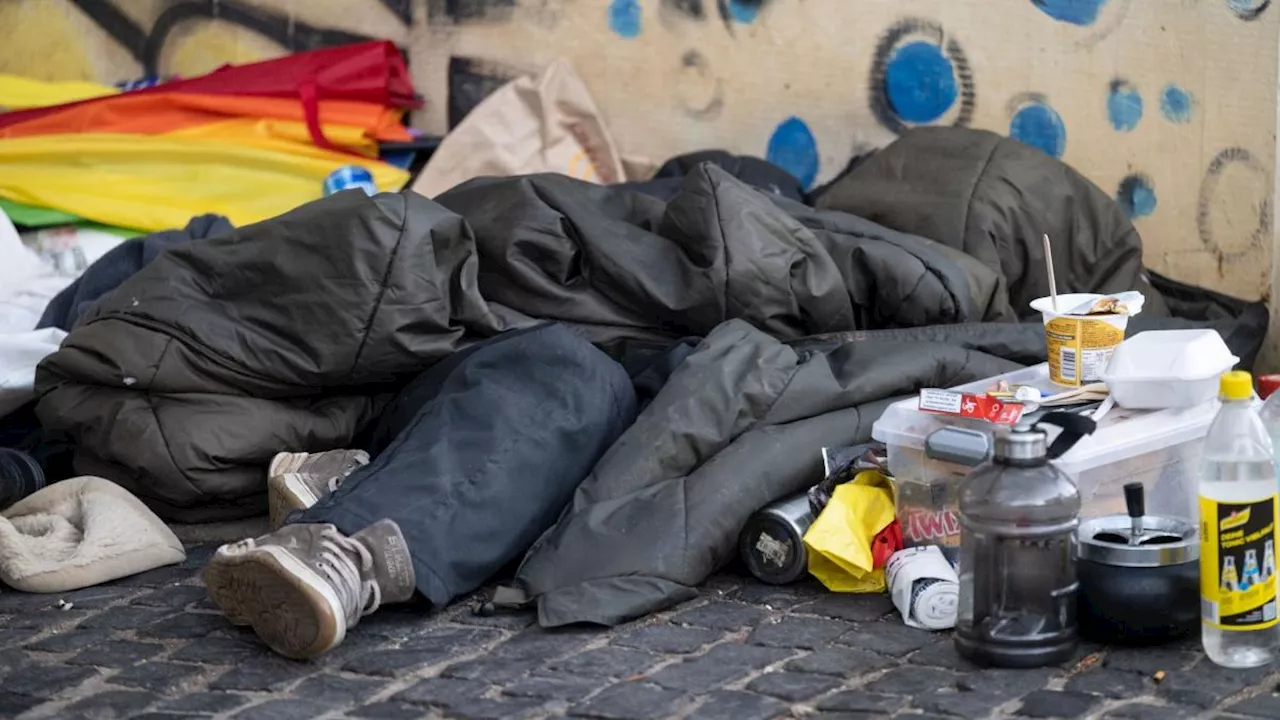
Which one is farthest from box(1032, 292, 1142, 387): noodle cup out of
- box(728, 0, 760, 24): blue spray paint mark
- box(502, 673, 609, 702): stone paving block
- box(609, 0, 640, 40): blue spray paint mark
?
box(609, 0, 640, 40): blue spray paint mark

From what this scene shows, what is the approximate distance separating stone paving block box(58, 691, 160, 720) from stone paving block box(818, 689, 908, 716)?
3.68ft

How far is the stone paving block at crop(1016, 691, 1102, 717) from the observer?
8.18 ft

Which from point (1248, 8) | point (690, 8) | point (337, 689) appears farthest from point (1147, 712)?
point (690, 8)

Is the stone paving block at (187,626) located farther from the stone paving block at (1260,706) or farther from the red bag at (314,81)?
the red bag at (314,81)

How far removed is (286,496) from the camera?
11.0 feet

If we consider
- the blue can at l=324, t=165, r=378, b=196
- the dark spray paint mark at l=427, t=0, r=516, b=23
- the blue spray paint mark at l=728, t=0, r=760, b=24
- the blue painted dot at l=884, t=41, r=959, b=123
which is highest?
the dark spray paint mark at l=427, t=0, r=516, b=23

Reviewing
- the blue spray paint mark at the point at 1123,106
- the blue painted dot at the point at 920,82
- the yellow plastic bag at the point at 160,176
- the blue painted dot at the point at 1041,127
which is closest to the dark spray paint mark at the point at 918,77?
the blue painted dot at the point at 920,82

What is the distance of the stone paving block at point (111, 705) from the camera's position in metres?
2.67

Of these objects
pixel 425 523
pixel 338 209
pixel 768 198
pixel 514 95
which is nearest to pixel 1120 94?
pixel 768 198

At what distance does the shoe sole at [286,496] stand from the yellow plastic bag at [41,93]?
7.91 ft

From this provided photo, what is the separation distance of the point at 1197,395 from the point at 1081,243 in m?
1.44

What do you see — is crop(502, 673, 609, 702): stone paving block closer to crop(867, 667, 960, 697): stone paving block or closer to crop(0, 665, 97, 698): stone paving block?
crop(867, 667, 960, 697): stone paving block

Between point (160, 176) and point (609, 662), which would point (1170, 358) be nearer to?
point (609, 662)

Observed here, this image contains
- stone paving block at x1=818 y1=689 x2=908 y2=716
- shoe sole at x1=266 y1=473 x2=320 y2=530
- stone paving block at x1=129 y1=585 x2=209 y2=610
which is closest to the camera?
stone paving block at x1=818 y1=689 x2=908 y2=716
